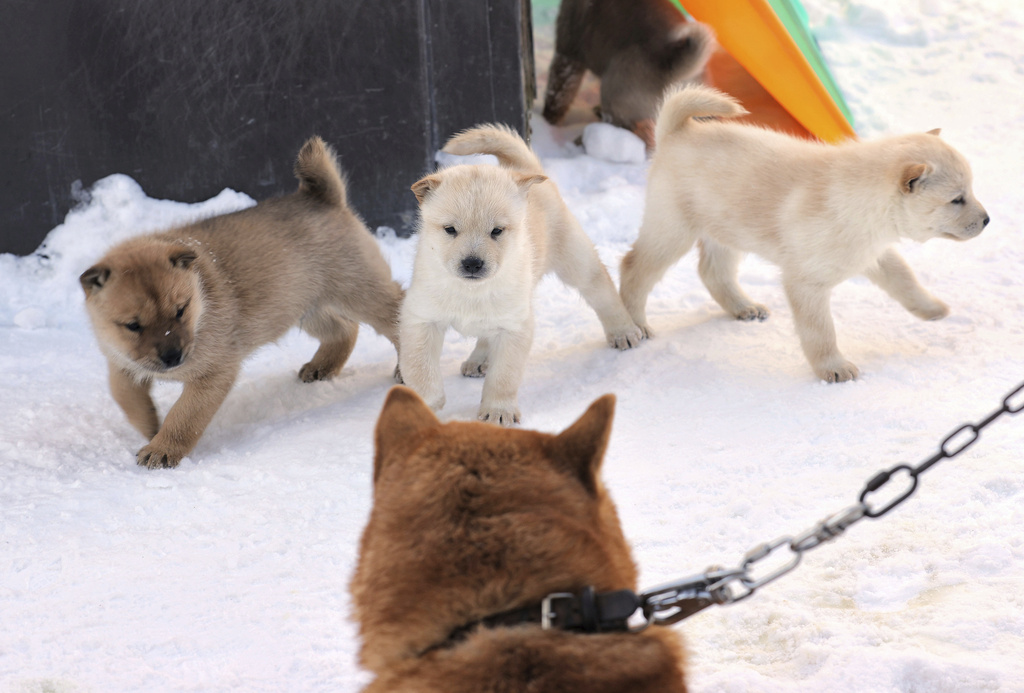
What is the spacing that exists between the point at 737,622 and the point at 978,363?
238cm

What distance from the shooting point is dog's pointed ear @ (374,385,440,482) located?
1669mm

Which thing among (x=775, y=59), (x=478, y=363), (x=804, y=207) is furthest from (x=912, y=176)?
(x=775, y=59)

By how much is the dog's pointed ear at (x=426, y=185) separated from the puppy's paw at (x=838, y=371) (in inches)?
78.3

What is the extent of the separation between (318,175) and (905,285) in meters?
3.05

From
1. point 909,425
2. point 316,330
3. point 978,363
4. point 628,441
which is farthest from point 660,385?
point 316,330

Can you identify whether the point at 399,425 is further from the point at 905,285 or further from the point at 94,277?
the point at 905,285

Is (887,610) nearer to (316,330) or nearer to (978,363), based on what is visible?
(978,363)

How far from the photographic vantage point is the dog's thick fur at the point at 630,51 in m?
6.64

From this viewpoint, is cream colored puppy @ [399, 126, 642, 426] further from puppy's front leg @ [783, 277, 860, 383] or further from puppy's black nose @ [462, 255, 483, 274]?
puppy's front leg @ [783, 277, 860, 383]

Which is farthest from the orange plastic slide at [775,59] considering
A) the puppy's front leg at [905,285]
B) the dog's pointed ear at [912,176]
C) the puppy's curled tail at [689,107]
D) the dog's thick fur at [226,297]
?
the dog's thick fur at [226,297]

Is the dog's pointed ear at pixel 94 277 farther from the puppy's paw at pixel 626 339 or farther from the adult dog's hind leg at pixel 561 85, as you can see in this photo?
the adult dog's hind leg at pixel 561 85

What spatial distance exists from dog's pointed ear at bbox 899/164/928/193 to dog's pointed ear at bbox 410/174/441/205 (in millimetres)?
2081

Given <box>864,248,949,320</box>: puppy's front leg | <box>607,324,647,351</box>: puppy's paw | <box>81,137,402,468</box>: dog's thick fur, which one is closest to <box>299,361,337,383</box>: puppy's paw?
<box>81,137,402,468</box>: dog's thick fur

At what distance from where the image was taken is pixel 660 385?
4359 mm
